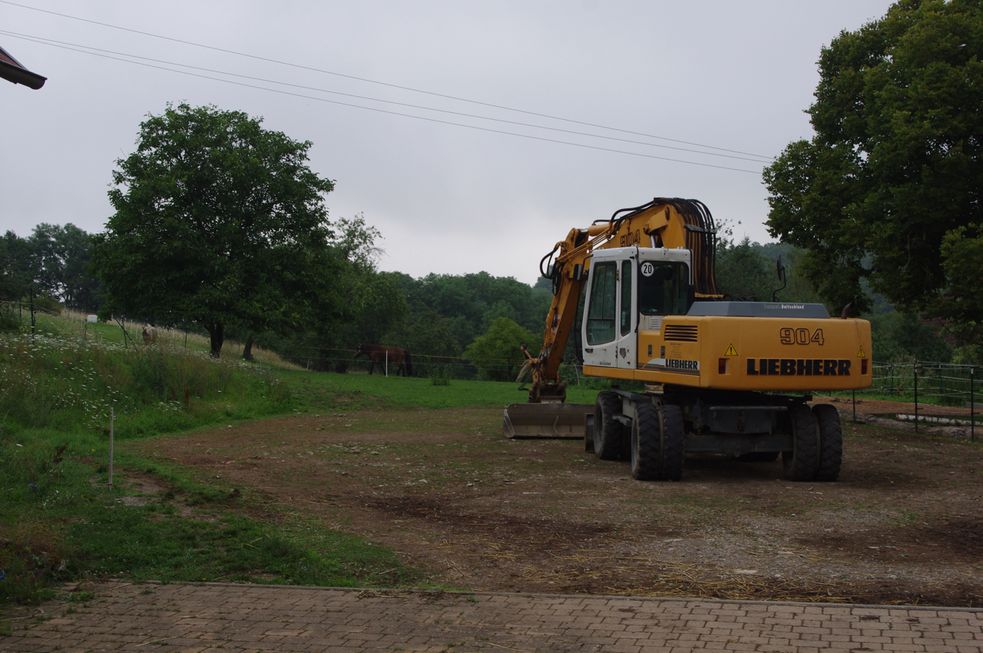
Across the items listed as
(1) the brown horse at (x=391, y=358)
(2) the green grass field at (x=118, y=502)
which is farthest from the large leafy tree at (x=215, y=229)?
(2) the green grass field at (x=118, y=502)

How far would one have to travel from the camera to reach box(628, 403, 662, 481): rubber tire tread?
41.1 feet

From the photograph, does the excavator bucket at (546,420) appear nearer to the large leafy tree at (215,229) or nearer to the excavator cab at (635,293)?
the excavator cab at (635,293)

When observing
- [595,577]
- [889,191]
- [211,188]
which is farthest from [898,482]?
[211,188]

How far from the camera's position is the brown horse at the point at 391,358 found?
49.8 metres

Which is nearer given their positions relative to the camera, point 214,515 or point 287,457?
point 214,515

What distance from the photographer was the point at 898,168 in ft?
64.3

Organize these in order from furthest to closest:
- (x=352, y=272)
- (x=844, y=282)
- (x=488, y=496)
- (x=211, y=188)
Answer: (x=352, y=272) < (x=211, y=188) < (x=844, y=282) < (x=488, y=496)

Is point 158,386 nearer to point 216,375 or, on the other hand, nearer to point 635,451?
point 216,375

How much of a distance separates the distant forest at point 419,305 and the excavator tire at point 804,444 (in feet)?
6.15

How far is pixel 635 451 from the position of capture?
12945 millimetres

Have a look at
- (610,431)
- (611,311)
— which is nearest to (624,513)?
(611,311)

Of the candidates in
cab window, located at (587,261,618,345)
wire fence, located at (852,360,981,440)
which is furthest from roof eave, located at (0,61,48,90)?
wire fence, located at (852,360,981,440)

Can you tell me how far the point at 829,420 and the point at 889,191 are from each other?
9.29 m

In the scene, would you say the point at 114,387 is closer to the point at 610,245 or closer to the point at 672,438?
the point at 610,245
